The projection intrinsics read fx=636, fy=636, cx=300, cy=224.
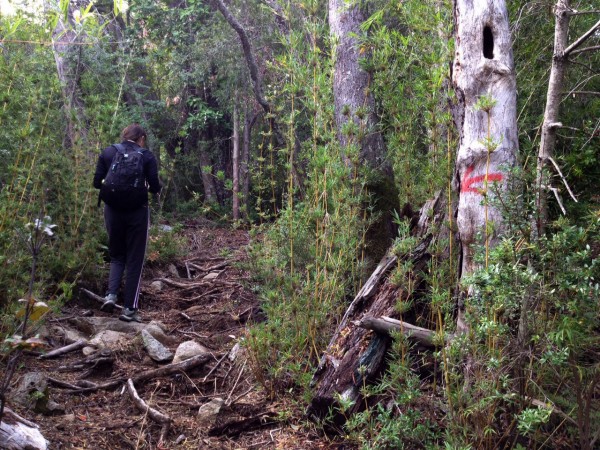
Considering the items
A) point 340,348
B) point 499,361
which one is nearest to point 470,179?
point 499,361

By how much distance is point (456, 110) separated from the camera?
13.3ft

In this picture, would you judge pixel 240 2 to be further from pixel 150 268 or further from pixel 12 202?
pixel 12 202

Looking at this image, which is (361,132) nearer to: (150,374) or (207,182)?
(150,374)

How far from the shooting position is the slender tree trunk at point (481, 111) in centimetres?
370

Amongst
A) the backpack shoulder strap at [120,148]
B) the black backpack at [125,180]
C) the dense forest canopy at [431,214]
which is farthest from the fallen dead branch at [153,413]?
the backpack shoulder strap at [120,148]

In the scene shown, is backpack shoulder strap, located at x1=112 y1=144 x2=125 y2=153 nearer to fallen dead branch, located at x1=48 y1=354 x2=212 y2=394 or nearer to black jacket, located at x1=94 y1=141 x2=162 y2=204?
black jacket, located at x1=94 y1=141 x2=162 y2=204

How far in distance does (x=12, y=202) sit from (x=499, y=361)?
13.4 feet

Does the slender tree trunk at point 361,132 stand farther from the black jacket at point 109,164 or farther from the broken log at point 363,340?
the black jacket at point 109,164

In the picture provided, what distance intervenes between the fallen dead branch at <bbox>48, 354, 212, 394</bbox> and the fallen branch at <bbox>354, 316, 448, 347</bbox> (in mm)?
1948

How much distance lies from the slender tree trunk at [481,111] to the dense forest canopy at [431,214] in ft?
0.04

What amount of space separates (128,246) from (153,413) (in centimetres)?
285

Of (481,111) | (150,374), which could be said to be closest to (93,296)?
(150,374)

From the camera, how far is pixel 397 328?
414 cm

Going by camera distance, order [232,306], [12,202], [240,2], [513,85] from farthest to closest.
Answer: [240,2] → [232,306] → [12,202] → [513,85]
